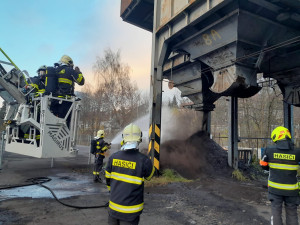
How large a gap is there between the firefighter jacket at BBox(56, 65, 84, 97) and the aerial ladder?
25 cm

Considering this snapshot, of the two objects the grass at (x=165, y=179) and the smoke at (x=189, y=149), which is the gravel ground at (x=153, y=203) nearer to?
the grass at (x=165, y=179)

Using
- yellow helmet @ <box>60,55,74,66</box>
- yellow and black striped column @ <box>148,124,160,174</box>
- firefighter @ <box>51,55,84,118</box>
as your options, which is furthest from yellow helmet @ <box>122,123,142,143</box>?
yellow helmet @ <box>60,55,74,66</box>

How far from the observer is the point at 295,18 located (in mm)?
5328

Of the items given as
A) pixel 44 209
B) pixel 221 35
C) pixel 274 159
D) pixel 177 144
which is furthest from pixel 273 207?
pixel 177 144

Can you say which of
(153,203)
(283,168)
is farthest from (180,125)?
(283,168)

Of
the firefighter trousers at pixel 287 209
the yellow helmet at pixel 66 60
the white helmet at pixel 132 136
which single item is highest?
the yellow helmet at pixel 66 60

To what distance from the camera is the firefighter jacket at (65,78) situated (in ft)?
23.5

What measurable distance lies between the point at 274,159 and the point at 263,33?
3.93 meters

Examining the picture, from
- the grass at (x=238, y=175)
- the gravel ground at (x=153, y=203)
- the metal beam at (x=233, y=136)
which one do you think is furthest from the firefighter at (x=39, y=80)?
the grass at (x=238, y=175)

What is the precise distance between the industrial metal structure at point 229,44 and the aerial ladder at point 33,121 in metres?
2.69

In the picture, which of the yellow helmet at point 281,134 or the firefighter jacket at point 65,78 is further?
the firefighter jacket at point 65,78

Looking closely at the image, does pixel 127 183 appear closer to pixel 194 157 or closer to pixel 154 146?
pixel 154 146

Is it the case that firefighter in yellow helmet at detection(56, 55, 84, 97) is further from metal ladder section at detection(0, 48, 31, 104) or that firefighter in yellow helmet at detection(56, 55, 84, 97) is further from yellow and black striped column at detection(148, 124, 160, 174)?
yellow and black striped column at detection(148, 124, 160, 174)

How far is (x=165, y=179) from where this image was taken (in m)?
6.76
